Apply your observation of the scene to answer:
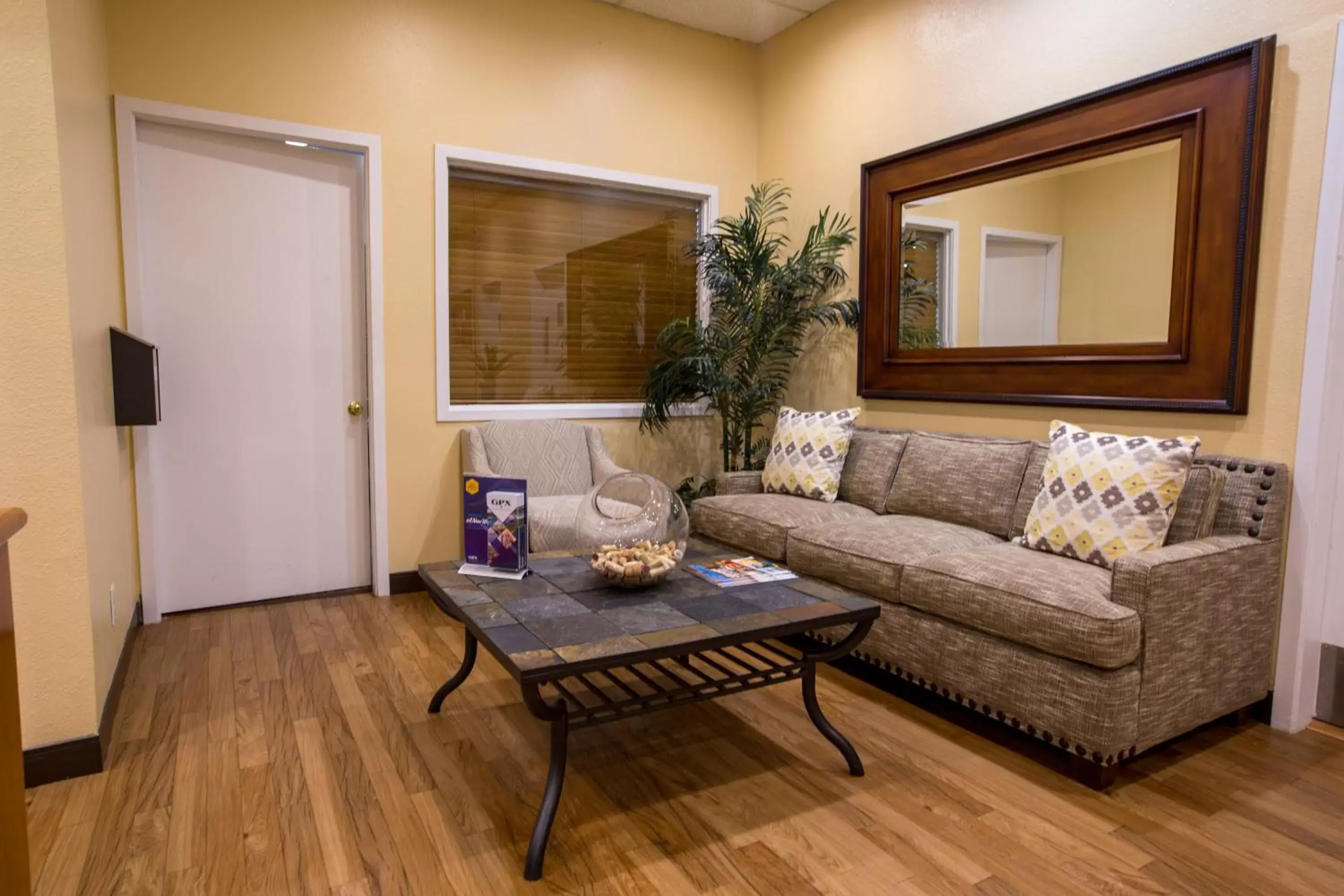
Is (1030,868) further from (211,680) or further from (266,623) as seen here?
(266,623)

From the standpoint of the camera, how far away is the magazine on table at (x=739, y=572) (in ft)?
7.41

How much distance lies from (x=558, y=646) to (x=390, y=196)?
275cm

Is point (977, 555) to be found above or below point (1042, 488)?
below

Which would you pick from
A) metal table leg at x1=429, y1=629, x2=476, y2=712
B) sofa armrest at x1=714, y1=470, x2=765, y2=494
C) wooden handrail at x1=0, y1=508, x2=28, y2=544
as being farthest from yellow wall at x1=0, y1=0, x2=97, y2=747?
sofa armrest at x1=714, y1=470, x2=765, y2=494

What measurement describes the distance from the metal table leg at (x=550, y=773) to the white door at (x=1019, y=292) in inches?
95.6

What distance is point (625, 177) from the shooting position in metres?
4.27

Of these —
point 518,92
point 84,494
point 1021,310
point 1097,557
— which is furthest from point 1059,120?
point 84,494

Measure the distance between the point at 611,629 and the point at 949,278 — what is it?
2.50 m

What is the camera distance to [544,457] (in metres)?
3.92

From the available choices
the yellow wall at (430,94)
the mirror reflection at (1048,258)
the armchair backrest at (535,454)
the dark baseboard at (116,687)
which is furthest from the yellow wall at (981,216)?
the dark baseboard at (116,687)

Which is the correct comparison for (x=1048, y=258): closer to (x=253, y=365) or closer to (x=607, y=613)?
(x=607, y=613)

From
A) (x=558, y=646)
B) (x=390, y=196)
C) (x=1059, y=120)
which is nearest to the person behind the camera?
(x=558, y=646)

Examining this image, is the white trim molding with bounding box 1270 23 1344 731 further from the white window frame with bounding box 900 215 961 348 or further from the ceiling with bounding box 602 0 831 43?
the ceiling with bounding box 602 0 831 43

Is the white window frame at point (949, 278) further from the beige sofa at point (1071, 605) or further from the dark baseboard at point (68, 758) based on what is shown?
the dark baseboard at point (68, 758)
